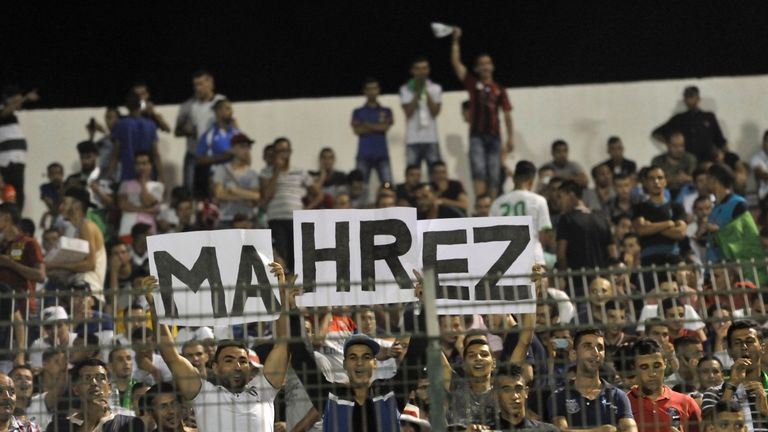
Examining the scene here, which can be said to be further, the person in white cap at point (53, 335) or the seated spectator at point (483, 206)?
the seated spectator at point (483, 206)

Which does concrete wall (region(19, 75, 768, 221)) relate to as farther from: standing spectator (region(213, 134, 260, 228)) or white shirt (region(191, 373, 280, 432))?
white shirt (region(191, 373, 280, 432))

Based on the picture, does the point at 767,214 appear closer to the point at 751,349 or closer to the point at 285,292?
the point at 751,349

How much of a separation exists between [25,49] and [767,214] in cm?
866

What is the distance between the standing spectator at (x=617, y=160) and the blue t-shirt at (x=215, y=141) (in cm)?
393

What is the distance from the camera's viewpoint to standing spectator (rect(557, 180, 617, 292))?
1542 cm

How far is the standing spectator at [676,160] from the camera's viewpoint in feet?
59.6

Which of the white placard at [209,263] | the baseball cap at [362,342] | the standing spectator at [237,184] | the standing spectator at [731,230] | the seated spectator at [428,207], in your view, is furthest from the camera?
the standing spectator at [237,184]

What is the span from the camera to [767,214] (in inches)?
672

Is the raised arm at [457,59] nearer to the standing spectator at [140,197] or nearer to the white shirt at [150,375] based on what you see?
the standing spectator at [140,197]

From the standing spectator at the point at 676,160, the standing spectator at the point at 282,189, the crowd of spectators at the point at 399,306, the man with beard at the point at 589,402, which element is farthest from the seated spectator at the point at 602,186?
the man with beard at the point at 589,402

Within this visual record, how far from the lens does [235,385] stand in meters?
9.45

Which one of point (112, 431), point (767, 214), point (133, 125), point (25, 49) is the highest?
point (25, 49)

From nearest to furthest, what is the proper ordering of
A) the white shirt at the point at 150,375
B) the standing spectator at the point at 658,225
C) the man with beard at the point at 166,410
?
the man with beard at the point at 166,410
the white shirt at the point at 150,375
the standing spectator at the point at 658,225

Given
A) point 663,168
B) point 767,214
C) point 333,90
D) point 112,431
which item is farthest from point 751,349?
point 333,90
